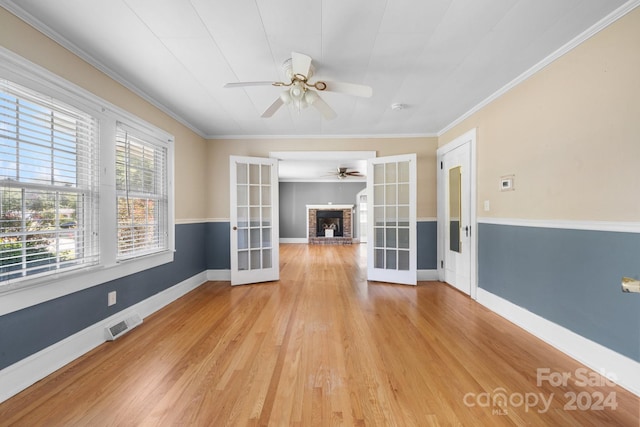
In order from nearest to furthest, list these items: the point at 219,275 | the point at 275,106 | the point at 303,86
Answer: the point at 303,86, the point at 275,106, the point at 219,275

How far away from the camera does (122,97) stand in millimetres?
2479

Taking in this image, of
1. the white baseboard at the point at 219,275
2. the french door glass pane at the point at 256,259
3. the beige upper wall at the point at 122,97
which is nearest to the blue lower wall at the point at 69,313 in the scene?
the white baseboard at the point at 219,275

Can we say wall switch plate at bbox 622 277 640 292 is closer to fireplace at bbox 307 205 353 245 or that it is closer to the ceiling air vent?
the ceiling air vent

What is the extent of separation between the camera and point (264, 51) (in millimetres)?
2047

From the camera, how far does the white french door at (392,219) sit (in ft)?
12.7

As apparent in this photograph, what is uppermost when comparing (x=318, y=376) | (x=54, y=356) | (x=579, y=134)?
(x=579, y=134)

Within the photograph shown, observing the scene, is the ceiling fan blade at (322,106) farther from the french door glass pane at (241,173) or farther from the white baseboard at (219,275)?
the white baseboard at (219,275)

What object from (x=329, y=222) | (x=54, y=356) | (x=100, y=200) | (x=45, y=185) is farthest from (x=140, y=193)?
(x=329, y=222)

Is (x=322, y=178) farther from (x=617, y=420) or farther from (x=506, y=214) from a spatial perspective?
(x=617, y=420)

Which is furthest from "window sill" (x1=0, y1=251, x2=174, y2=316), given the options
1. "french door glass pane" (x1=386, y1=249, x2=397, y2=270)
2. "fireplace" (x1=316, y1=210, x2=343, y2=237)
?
"fireplace" (x1=316, y1=210, x2=343, y2=237)

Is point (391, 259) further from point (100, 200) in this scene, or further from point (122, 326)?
point (100, 200)

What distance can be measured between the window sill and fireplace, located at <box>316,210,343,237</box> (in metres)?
7.17

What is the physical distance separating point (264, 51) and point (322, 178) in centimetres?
727

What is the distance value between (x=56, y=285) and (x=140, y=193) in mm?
1207
